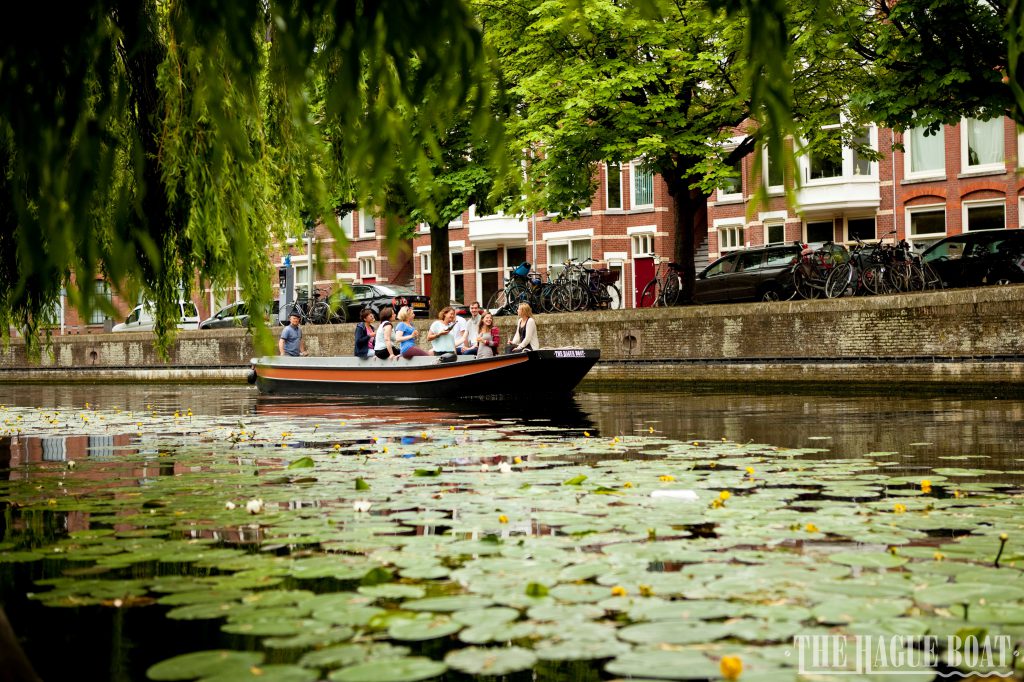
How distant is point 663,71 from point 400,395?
8.52m

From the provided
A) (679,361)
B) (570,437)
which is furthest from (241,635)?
(679,361)

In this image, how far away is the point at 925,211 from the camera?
118 feet

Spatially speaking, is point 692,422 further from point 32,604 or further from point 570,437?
point 32,604

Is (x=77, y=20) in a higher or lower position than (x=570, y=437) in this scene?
higher

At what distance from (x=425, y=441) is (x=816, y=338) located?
41.6 feet

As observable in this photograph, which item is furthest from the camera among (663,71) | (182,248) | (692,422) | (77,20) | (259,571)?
(663,71)

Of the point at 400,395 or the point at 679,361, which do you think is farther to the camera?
the point at 679,361

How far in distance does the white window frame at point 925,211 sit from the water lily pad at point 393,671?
34951 millimetres

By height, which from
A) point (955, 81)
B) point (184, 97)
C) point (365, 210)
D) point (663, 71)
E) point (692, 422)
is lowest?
point (692, 422)

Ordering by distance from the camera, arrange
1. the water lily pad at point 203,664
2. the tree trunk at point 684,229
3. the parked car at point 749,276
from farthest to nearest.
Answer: the parked car at point 749,276
the tree trunk at point 684,229
the water lily pad at point 203,664

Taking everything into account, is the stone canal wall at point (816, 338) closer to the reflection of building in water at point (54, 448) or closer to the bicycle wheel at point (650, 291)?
the bicycle wheel at point (650, 291)

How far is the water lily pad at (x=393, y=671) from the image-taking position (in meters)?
2.81

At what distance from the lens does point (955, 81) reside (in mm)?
17375

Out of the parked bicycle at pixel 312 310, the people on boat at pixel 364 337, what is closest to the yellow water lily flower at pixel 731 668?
the people on boat at pixel 364 337
